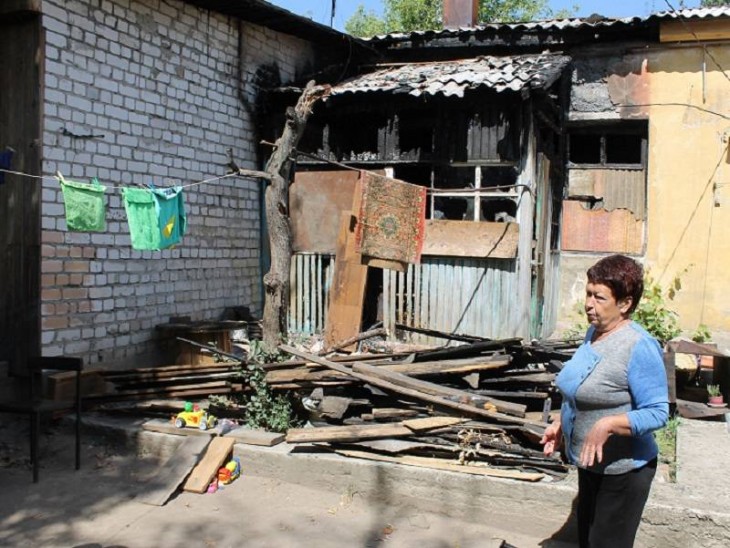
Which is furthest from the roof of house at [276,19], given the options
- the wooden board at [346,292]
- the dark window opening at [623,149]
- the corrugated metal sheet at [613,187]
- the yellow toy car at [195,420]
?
the yellow toy car at [195,420]

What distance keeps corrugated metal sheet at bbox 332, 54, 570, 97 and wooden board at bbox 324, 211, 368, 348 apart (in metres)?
1.91

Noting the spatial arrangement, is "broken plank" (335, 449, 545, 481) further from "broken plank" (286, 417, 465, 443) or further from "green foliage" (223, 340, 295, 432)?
"green foliage" (223, 340, 295, 432)

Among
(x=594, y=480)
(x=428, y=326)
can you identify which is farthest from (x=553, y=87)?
(x=594, y=480)

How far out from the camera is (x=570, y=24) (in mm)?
10586

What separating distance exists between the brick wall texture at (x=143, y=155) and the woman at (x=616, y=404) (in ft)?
18.6

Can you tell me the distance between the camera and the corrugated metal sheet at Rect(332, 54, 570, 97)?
8.62 meters

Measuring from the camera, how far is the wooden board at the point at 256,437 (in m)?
5.64

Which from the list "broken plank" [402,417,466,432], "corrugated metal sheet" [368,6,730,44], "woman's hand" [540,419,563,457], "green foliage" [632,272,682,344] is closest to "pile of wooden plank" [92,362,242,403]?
"broken plank" [402,417,466,432]

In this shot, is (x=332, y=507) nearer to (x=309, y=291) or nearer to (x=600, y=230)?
(x=309, y=291)

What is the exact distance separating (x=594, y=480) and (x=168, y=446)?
3.97m

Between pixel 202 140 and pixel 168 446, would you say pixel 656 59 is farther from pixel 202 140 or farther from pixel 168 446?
pixel 168 446

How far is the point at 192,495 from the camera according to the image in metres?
5.21

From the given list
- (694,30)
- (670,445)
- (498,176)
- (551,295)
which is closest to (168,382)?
(670,445)

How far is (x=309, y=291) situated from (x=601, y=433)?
24.5 ft
